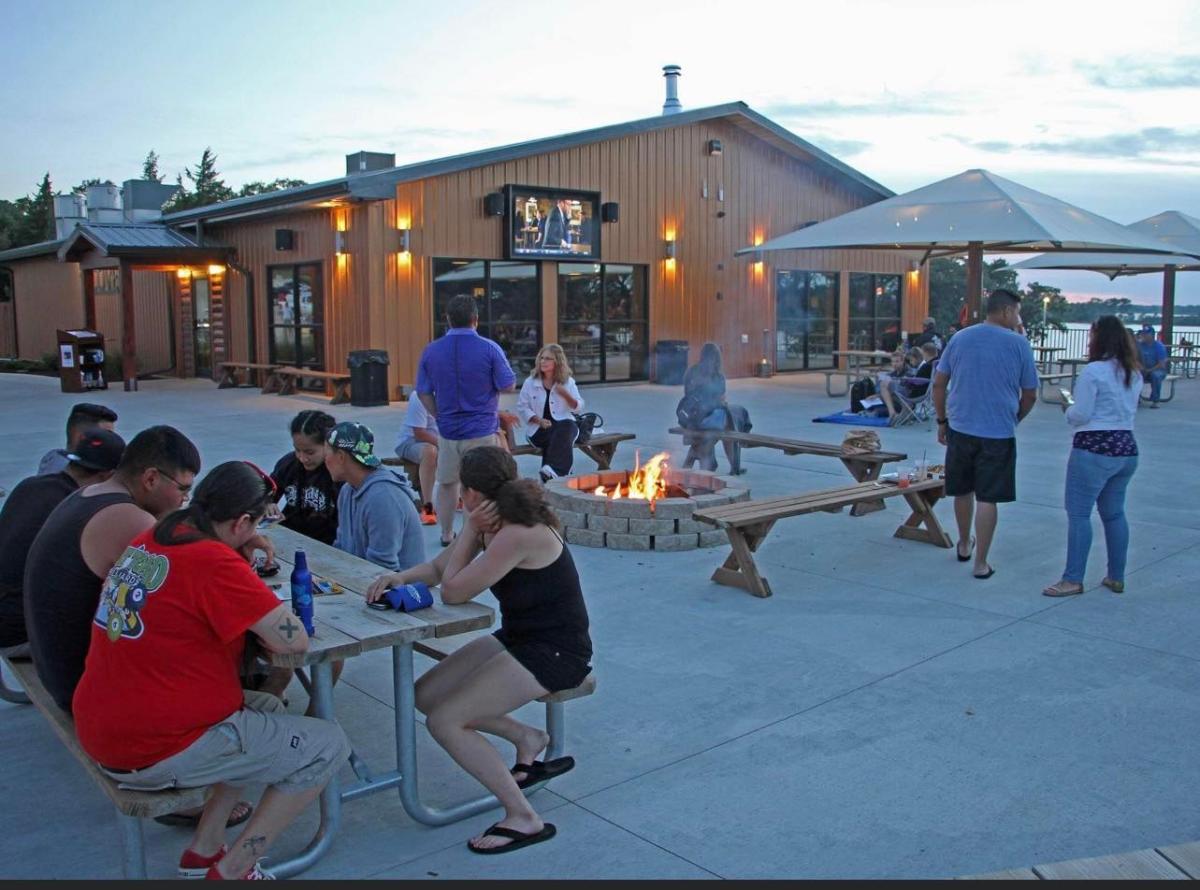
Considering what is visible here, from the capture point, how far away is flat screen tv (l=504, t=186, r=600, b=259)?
1756 centimetres

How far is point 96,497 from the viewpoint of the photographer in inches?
124

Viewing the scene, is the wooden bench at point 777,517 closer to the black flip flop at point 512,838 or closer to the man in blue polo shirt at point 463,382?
the man in blue polo shirt at point 463,382

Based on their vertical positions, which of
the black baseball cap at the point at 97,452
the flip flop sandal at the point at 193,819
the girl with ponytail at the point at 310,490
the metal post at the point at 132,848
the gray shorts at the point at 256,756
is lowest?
the flip flop sandal at the point at 193,819

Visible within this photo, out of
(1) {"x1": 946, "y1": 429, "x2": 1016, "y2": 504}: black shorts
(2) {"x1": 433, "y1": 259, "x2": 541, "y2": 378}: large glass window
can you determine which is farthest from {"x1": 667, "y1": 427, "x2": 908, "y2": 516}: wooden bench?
(2) {"x1": 433, "y1": 259, "x2": 541, "y2": 378}: large glass window

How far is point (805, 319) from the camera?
22844mm

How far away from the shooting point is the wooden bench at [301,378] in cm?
1667

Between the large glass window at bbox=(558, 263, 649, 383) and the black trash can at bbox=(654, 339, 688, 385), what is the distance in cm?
24

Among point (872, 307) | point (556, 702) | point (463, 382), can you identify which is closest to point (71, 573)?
point (556, 702)

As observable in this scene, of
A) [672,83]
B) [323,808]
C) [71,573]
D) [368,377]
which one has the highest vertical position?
[672,83]

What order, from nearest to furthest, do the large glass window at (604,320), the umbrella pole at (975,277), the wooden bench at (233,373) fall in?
the umbrella pole at (975,277)
the large glass window at (604,320)
the wooden bench at (233,373)

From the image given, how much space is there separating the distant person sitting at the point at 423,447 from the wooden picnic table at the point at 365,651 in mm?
4026

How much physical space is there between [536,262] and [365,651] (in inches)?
606

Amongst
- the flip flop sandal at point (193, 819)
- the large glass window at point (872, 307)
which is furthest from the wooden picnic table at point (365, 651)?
the large glass window at point (872, 307)

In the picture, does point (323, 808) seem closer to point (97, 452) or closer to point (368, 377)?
point (97, 452)
